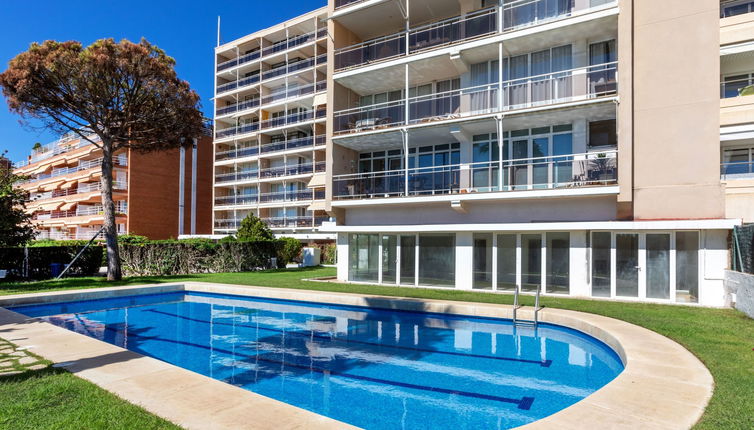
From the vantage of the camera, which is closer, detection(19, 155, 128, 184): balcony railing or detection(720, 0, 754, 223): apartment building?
detection(720, 0, 754, 223): apartment building

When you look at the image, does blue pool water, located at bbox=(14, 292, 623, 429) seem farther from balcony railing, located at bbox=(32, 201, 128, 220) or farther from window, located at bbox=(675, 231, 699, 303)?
balcony railing, located at bbox=(32, 201, 128, 220)

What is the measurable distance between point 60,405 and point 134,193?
155 ft

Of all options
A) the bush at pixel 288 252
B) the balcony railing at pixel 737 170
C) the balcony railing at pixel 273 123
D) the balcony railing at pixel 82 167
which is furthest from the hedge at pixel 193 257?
the balcony railing at pixel 737 170

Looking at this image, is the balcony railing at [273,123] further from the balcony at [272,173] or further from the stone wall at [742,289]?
the stone wall at [742,289]

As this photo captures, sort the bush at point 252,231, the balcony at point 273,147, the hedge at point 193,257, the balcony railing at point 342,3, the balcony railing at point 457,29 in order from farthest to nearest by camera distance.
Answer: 1. the balcony at point 273,147
2. the bush at point 252,231
3. the hedge at point 193,257
4. the balcony railing at point 342,3
5. the balcony railing at point 457,29

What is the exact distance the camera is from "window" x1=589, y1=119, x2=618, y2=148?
655 inches

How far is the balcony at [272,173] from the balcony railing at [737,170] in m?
30.5

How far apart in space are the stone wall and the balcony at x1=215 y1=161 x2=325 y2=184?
108 feet

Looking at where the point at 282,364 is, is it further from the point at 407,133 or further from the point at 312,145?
the point at 312,145

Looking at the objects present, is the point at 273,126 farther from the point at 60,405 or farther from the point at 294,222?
the point at 60,405

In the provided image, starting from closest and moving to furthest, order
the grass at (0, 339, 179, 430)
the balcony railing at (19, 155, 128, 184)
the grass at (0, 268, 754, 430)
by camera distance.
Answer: the grass at (0, 339, 179, 430) < the grass at (0, 268, 754, 430) < the balcony railing at (19, 155, 128, 184)

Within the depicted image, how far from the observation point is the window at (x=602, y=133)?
16.6 m

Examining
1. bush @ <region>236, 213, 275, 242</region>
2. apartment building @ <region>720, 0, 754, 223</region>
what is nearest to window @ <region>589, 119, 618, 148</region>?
apartment building @ <region>720, 0, 754, 223</region>

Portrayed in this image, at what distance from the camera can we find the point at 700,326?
33.2 ft
